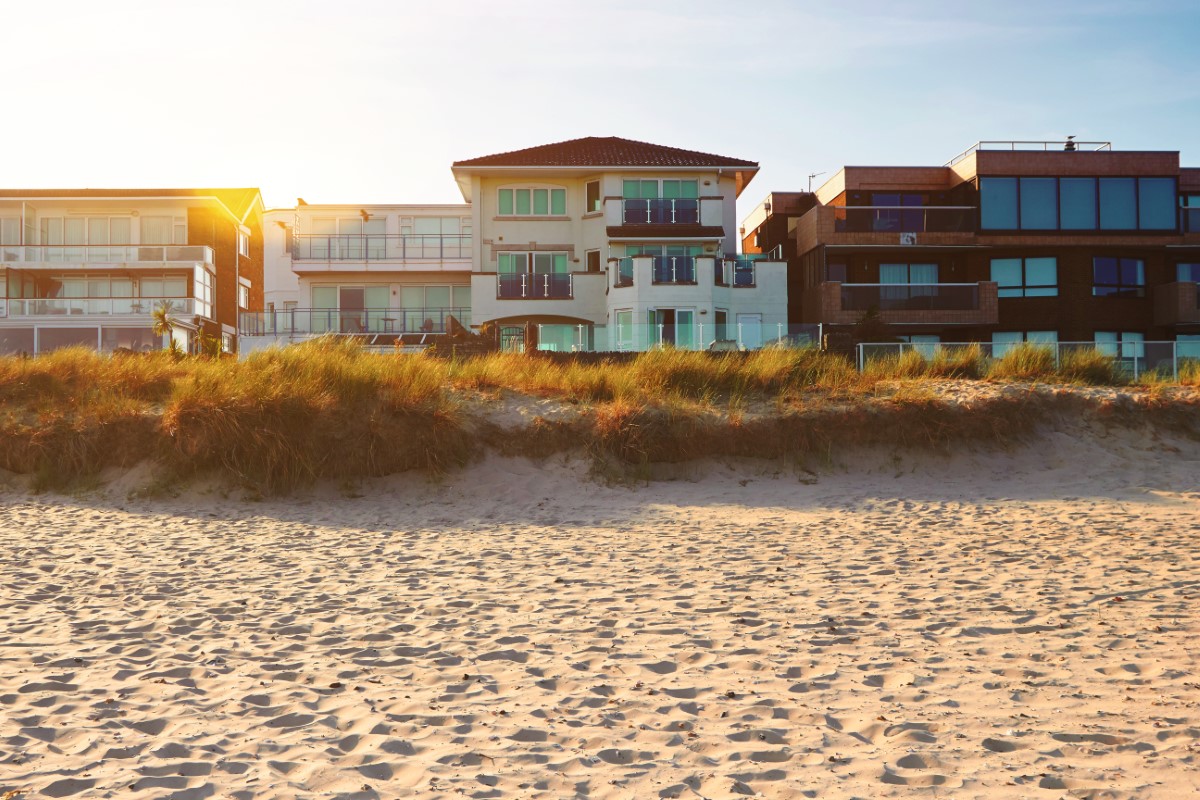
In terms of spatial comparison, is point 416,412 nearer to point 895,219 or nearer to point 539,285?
point 539,285

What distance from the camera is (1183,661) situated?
Result: 18.5ft

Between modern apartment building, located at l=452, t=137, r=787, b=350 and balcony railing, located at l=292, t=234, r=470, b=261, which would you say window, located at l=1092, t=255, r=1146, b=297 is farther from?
balcony railing, located at l=292, t=234, r=470, b=261

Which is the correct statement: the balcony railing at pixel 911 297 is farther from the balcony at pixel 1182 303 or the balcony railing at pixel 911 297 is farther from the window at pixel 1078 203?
the balcony at pixel 1182 303

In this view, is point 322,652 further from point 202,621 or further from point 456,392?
point 456,392

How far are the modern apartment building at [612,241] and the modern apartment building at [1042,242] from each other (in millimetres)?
3493

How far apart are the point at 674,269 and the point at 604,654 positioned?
87.1 ft

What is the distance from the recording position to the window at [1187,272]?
34.8 meters

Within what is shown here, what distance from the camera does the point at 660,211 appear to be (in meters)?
33.8

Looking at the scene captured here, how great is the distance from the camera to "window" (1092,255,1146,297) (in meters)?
33.8

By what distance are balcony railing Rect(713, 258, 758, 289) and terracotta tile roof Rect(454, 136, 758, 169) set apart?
14.1 feet

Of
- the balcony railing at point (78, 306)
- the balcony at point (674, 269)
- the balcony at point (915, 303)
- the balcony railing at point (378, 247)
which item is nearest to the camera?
the balcony at point (674, 269)

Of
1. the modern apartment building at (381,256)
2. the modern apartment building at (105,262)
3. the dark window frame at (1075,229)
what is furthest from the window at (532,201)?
the dark window frame at (1075,229)

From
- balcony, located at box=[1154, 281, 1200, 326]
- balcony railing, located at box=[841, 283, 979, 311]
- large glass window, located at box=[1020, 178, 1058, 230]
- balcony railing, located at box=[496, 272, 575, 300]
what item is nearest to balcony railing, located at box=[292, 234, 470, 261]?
balcony railing, located at box=[496, 272, 575, 300]

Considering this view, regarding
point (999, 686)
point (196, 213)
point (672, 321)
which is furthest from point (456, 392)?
point (196, 213)
